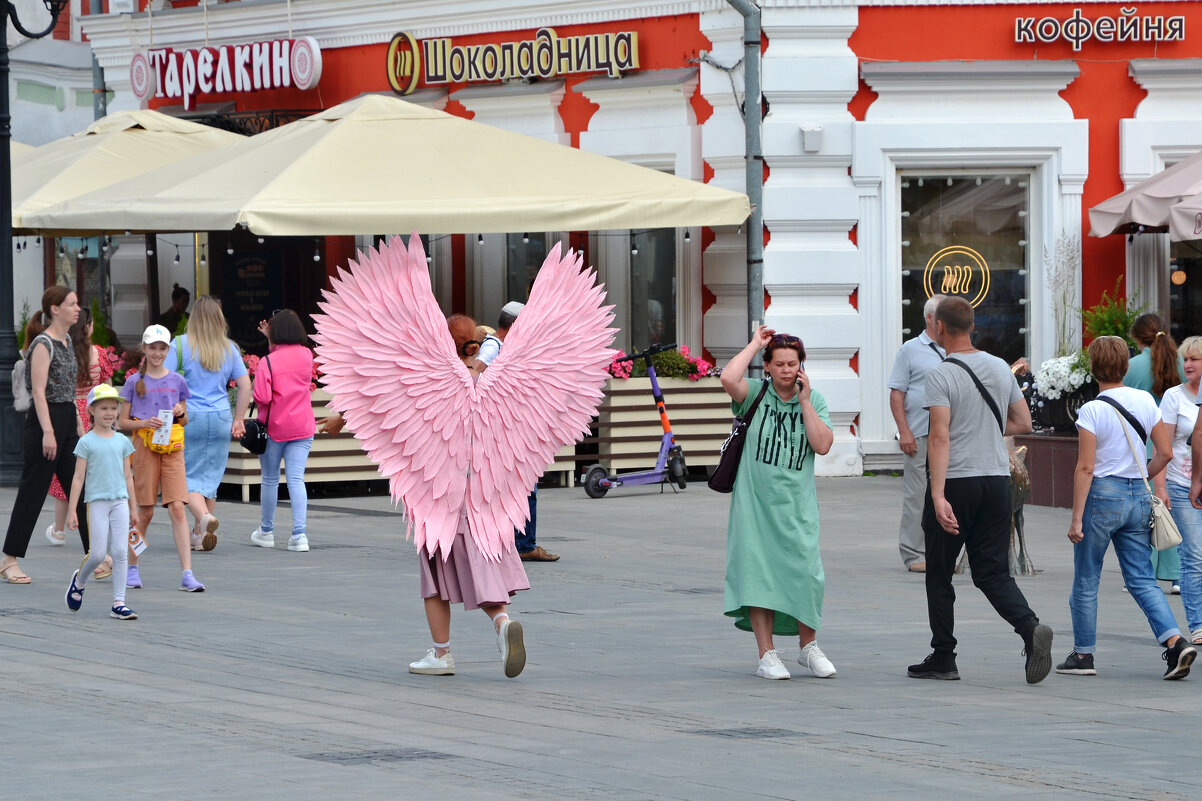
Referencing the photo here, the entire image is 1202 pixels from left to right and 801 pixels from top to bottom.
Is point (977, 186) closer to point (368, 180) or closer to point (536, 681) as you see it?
point (368, 180)

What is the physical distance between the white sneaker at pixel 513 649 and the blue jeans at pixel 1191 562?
3404 millimetres

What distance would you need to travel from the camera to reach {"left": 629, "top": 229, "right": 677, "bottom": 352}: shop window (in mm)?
20281

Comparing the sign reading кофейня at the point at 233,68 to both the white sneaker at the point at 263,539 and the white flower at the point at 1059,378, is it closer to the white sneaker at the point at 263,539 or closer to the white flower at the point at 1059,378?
the white sneaker at the point at 263,539

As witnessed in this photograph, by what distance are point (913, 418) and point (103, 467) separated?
5073 mm

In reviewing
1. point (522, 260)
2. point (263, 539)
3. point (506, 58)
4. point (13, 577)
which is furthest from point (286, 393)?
point (522, 260)

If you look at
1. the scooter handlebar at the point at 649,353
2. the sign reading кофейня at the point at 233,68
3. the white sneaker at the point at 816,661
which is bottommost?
the white sneaker at the point at 816,661

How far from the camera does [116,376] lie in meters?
17.7

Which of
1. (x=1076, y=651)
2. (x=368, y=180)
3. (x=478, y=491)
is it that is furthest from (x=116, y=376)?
(x=1076, y=651)

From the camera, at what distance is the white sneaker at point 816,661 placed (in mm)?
8586

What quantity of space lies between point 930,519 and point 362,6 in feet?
49.6

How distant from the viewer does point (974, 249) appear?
19.2 meters

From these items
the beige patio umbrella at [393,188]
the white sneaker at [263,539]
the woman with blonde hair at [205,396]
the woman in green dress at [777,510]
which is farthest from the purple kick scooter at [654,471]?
the woman in green dress at [777,510]

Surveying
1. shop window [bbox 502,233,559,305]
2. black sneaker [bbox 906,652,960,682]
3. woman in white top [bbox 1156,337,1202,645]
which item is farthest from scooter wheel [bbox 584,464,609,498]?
black sneaker [bbox 906,652,960,682]

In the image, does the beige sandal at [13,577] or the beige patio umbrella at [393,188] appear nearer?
the beige sandal at [13,577]
